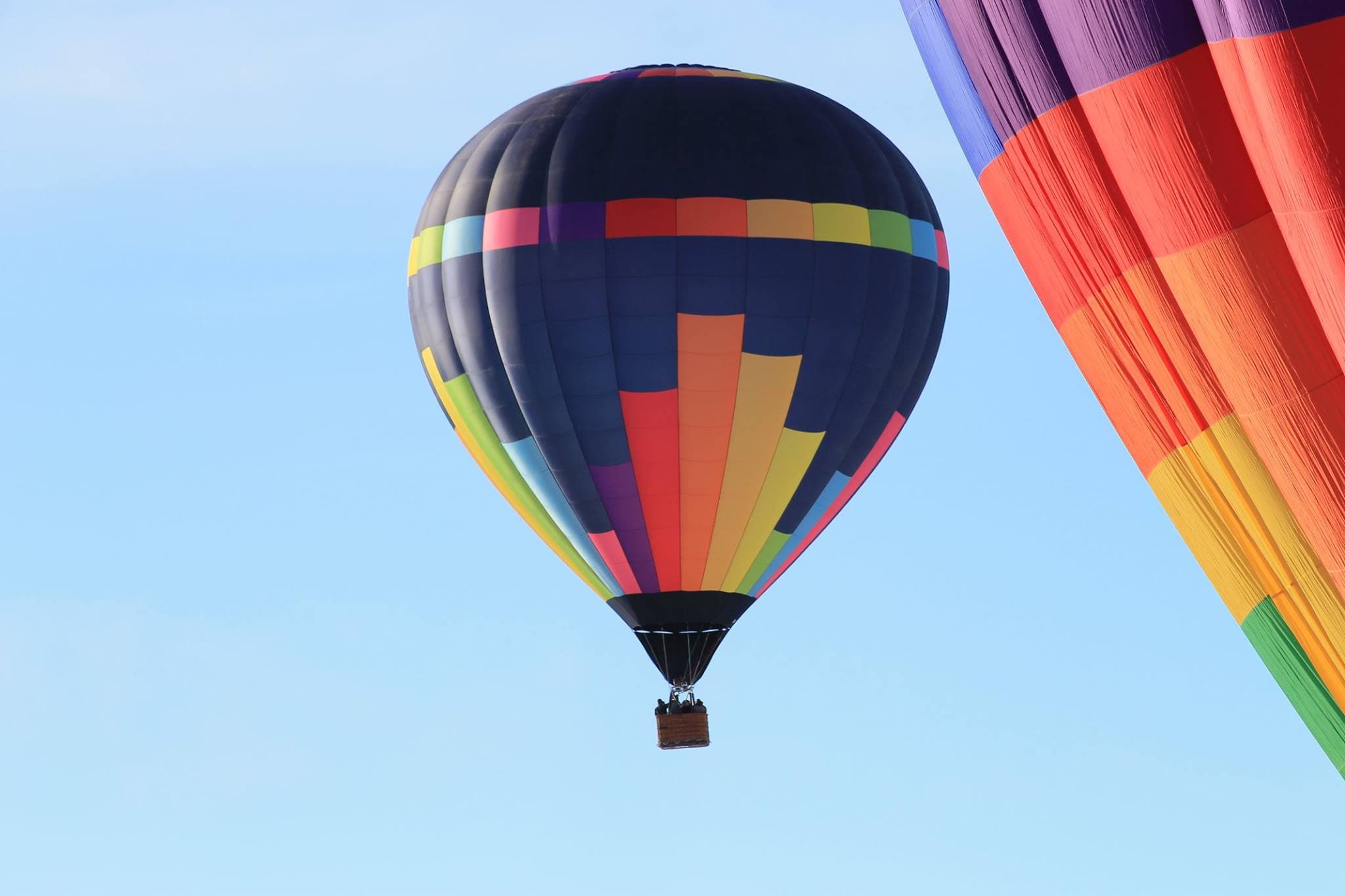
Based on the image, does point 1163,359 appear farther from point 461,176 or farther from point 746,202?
point 461,176

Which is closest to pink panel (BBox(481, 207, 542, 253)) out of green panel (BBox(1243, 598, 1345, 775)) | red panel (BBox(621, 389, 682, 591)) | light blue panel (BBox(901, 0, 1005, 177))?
red panel (BBox(621, 389, 682, 591))

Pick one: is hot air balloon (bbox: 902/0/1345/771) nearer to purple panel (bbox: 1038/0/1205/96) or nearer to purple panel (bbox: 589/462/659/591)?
purple panel (bbox: 1038/0/1205/96)

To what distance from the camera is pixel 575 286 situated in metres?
22.8

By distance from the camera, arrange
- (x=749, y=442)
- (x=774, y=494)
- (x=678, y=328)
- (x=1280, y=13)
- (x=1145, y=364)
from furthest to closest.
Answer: (x=774, y=494) → (x=749, y=442) → (x=678, y=328) → (x=1145, y=364) → (x=1280, y=13)

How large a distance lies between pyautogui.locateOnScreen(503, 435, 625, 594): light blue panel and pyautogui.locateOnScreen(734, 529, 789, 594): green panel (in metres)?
1.14

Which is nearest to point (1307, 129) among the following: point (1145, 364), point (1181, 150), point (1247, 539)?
point (1181, 150)

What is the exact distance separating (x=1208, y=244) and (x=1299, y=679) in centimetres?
238

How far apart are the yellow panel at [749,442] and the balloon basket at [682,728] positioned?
1197 mm

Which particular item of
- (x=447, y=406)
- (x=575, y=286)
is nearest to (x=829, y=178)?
(x=575, y=286)

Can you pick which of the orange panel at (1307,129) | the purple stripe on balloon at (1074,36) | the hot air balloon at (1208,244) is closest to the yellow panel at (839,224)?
the hot air balloon at (1208,244)

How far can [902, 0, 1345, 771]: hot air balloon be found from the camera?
11953mm

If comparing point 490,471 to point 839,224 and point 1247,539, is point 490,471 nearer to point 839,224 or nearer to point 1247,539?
point 839,224

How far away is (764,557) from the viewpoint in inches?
937

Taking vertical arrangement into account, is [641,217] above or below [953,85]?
above
